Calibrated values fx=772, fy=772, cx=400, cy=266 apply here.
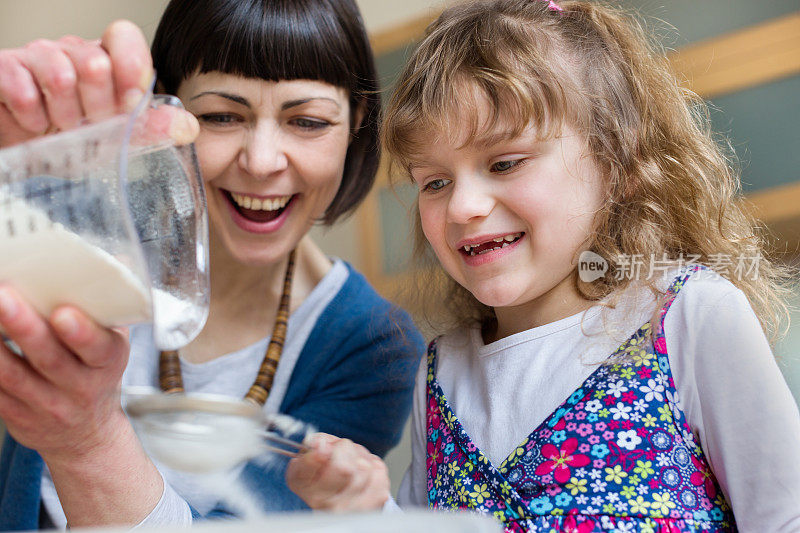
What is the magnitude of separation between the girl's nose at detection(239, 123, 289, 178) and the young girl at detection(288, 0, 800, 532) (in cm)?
17

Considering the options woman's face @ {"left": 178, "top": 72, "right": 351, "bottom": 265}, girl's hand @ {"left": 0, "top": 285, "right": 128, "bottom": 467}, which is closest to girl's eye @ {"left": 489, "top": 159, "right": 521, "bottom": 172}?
woman's face @ {"left": 178, "top": 72, "right": 351, "bottom": 265}

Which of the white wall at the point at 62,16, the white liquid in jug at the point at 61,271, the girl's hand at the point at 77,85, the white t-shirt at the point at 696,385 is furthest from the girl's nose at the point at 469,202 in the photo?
the white wall at the point at 62,16

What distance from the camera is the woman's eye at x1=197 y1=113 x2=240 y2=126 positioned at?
40.2 inches

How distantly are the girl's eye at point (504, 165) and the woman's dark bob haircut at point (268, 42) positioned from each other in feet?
1.05

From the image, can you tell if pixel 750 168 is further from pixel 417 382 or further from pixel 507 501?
pixel 507 501

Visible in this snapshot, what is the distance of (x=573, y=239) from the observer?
2.79 feet

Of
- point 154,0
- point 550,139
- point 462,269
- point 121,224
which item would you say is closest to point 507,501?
point 462,269

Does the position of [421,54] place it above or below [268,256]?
above

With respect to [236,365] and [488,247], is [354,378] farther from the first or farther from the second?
[488,247]

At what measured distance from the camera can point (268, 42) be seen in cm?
98

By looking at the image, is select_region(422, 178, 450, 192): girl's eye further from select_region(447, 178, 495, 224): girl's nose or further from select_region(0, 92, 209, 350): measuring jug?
select_region(0, 92, 209, 350): measuring jug

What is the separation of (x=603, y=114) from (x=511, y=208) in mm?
184

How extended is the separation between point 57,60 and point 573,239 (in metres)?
0.54

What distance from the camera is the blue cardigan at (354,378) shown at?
108 centimetres
